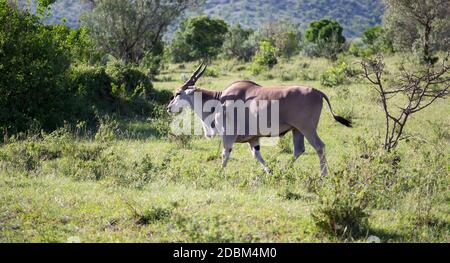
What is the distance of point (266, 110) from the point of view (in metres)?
9.11

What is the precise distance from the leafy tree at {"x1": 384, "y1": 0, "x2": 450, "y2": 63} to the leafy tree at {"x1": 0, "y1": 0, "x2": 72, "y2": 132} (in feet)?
54.2

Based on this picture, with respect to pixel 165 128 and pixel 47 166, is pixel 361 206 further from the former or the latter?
pixel 165 128

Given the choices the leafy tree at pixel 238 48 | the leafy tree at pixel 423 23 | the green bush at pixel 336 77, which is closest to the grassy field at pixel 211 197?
the green bush at pixel 336 77

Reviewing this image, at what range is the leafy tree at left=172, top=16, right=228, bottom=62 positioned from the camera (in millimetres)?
35094

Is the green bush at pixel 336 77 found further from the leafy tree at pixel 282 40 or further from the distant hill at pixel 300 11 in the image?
the distant hill at pixel 300 11

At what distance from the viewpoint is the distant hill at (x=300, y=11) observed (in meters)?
122

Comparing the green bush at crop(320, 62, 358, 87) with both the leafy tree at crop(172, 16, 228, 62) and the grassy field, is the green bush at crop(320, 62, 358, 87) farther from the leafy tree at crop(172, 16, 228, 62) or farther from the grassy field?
the leafy tree at crop(172, 16, 228, 62)

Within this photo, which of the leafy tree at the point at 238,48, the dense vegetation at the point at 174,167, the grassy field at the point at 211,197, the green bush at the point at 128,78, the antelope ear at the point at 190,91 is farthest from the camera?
the leafy tree at the point at 238,48

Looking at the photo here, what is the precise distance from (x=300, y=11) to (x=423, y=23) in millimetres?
111099

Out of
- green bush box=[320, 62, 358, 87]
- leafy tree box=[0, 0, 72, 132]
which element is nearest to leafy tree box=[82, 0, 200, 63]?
green bush box=[320, 62, 358, 87]

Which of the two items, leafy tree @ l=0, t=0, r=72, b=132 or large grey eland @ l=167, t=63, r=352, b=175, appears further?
leafy tree @ l=0, t=0, r=72, b=132

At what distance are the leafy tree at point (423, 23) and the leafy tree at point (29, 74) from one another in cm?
1653

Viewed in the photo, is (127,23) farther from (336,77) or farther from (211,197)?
(211,197)
